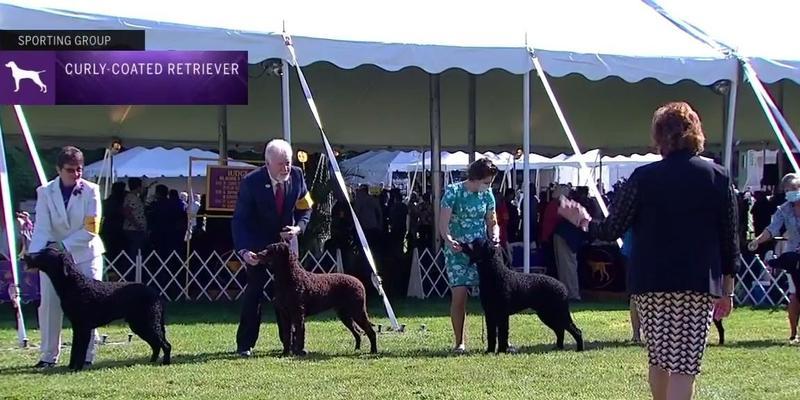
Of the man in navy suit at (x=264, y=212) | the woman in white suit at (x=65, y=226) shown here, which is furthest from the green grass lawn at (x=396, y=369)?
the man in navy suit at (x=264, y=212)

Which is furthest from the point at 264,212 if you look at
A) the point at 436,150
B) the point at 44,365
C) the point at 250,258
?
the point at 436,150

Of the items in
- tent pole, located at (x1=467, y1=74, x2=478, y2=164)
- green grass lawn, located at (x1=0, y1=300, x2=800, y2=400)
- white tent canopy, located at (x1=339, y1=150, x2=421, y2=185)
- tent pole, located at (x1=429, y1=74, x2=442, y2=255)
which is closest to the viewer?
green grass lawn, located at (x1=0, y1=300, x2=800, y2=400)

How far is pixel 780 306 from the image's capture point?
36.5 ft

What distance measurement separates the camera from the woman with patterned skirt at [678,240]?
3.95 meters

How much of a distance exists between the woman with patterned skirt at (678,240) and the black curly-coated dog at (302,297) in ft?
10.3

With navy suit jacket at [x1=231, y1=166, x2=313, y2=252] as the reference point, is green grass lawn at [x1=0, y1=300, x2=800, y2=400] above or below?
below

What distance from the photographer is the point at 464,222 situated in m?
7.23

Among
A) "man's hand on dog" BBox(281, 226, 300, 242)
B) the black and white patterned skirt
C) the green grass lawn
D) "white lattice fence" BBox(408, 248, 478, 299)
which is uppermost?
"man's hand on dog" BBox(281, 226, 300, 242)

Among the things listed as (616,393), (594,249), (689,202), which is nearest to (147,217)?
(594,249)

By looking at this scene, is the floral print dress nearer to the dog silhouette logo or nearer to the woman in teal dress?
the woman in teal dress

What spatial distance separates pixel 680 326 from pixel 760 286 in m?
8.14

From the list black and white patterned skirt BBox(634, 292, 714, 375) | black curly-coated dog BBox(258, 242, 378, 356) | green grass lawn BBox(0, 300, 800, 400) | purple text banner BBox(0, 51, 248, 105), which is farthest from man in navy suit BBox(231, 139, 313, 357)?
black and white patterned skirt BBox(634, 292, 714, 375)

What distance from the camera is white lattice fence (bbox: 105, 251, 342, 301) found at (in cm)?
1163

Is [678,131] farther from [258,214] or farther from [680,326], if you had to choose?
[258,214]
